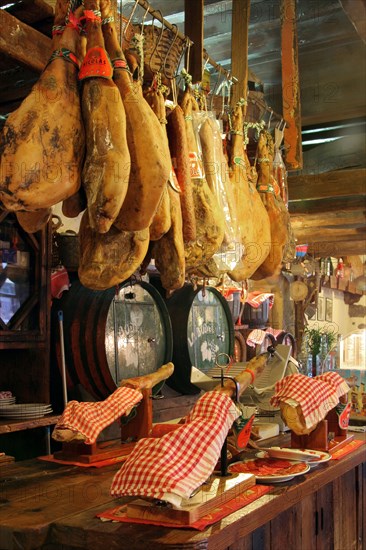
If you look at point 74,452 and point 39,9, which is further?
point 74,452

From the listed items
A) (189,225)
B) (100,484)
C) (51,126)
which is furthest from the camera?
(100,484)

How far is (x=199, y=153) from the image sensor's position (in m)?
2.51

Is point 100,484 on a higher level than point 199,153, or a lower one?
lower

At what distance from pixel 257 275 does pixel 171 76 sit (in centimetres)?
116

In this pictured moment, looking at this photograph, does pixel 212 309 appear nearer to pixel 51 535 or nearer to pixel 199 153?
pixel 199 153

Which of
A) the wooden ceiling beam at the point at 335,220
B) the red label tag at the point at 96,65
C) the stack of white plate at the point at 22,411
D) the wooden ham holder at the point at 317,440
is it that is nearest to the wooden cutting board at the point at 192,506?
the wooden ham holder at the point at 317,440

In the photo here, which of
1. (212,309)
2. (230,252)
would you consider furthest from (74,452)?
(212,309)

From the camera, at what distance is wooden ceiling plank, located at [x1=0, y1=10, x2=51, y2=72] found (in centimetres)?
201

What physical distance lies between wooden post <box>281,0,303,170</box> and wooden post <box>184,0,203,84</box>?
114 cm

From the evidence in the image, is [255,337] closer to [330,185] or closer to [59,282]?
[330,185]

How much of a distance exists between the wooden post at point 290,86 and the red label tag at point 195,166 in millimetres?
1500

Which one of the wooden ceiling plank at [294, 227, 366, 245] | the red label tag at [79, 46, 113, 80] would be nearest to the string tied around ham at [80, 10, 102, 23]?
the red label tag at [79, 46, 113, 80]

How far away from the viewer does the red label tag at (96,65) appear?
168 cm

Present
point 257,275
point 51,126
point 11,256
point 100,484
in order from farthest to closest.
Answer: point 11,256 < point 257,275 < point 100,484 < point 51,126
